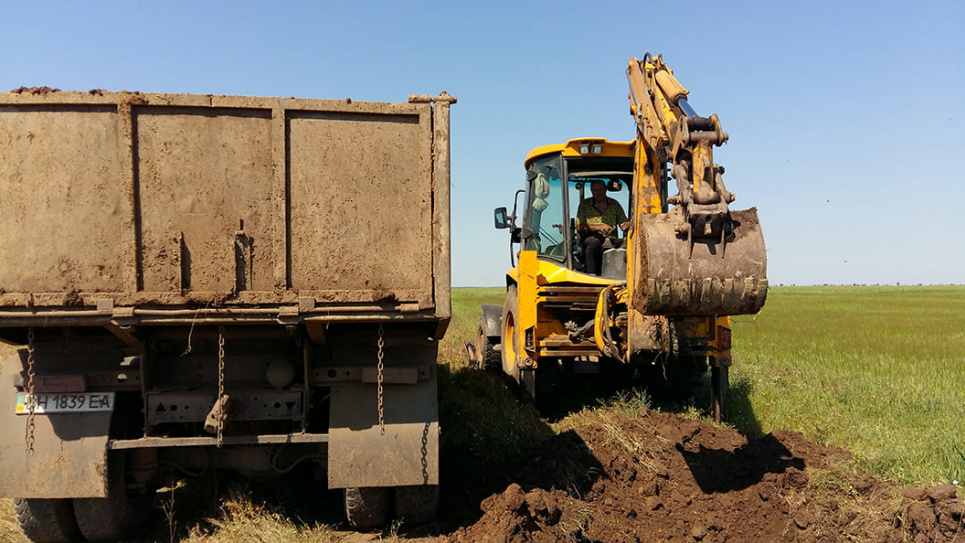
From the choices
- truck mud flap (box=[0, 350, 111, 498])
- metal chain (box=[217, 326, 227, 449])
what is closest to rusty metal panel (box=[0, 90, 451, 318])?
metal chain (box=[217, 326, 227, 449])

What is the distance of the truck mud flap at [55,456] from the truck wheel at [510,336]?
4482 millimetres

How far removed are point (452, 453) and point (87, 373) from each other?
3.00m

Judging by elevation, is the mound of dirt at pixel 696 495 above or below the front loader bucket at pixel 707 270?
below

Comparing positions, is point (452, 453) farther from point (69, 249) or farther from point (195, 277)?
point (69, 249)

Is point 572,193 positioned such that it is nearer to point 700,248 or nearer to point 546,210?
point 546,210

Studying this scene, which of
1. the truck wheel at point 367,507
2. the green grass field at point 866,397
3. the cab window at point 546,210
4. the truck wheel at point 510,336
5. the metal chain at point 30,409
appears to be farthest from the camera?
the truck wheel at point 510,336

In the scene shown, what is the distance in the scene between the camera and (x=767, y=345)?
14336 millimetres

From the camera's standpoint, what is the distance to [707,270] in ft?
13.9

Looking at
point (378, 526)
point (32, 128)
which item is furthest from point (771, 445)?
point (32, 128)

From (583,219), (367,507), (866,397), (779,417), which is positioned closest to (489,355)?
(583,219)

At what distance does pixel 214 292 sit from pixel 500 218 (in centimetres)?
494

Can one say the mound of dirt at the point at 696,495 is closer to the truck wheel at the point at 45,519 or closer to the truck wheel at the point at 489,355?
the truck wheel at the point at 45,519

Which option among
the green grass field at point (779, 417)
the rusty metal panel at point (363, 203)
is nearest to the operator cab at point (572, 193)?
the green grass field at point (779, 417)

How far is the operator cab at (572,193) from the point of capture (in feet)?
23.9
